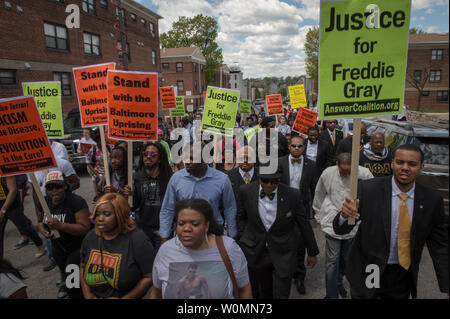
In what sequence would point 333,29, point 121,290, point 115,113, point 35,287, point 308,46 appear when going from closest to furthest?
point 333,29 < point 121,290 < point 115,113 < point 35,287 < point 308,46

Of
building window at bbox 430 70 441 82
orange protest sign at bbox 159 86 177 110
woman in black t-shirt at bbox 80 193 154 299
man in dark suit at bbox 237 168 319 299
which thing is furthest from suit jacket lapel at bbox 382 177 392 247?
building window at bbox 430 70 441 82

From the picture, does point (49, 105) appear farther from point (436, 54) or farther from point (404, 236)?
point (436, 54)

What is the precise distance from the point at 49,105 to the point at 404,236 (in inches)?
207

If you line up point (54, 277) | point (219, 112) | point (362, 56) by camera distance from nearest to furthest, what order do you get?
point (362, 56) → point (54, 277) → point (219, 112)

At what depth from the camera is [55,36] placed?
67.9 feet

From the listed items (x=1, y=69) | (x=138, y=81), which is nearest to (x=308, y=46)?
(x=1, y=69)

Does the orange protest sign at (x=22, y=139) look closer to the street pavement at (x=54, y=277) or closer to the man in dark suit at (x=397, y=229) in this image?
the street pavement at (x=54, y=277)

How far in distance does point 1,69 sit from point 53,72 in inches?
146

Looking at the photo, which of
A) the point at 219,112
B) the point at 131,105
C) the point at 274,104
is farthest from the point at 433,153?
the point at 274,104

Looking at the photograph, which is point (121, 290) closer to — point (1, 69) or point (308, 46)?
point (1, 69)

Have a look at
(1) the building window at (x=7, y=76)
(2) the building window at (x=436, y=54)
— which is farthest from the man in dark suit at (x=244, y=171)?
(2) the building window at (x=436, y=54)

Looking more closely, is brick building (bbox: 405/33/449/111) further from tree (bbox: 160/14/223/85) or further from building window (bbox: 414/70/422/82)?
tree (bbox: 160/14/223/85)

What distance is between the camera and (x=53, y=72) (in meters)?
20.6

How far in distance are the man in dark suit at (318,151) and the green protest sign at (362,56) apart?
4.00 meters
